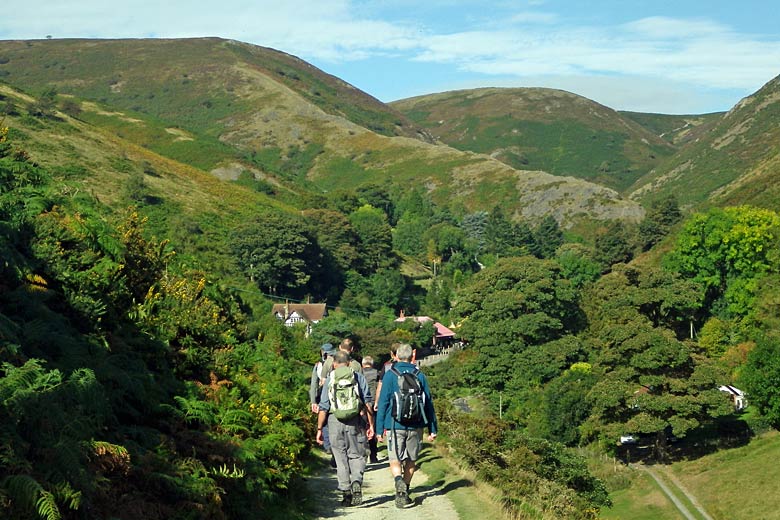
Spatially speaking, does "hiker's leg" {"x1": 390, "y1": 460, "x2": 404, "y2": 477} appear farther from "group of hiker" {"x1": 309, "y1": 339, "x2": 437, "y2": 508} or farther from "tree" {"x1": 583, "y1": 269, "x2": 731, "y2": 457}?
"tree" {"x1": 583, "y1": 269, "x2": 731, "y2": 457}

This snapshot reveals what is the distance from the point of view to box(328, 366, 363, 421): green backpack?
10.4 meters

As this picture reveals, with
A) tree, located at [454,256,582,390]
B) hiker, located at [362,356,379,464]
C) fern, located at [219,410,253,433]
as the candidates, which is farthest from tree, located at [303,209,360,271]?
fern, located at [219,410,253,433]

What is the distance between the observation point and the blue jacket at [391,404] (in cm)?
1009

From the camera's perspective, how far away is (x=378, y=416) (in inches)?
405

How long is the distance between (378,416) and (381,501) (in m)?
1.37

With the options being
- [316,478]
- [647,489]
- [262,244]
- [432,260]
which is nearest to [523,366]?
[647,489]

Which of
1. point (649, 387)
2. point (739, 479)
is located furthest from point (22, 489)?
point (649, 387)

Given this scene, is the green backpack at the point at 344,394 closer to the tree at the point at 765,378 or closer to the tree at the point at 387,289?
the tree at the point at 765,378

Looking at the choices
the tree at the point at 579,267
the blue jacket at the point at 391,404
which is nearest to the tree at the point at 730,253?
the tree at the point at 579,267

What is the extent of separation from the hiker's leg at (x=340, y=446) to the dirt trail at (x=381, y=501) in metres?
0.44

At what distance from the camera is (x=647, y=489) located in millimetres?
35188

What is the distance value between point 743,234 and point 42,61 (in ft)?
570

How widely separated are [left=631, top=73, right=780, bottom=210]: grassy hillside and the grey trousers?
123m

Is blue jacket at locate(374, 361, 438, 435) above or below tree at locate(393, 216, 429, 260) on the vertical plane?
above
